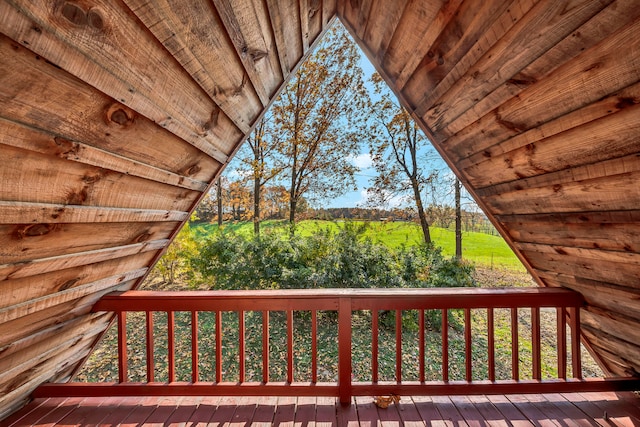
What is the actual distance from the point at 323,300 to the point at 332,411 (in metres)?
0.73

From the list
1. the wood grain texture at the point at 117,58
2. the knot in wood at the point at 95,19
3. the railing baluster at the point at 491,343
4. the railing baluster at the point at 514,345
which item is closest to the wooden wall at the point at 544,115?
the railing baluster at the point at 514,345

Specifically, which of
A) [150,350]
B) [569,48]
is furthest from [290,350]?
[569,48]

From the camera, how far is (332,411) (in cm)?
162

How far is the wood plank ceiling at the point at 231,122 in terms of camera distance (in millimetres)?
725

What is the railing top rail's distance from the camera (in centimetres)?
167

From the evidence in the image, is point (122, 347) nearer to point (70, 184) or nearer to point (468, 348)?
point (70, 184)

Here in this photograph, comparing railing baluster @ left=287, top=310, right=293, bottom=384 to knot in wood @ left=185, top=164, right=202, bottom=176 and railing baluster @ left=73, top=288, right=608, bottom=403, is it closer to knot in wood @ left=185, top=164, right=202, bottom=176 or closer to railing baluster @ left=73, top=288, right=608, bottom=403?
railing baluster @ left=73, top=288, right=608, bottom=403

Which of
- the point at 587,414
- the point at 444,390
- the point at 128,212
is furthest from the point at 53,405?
the point at 587,414

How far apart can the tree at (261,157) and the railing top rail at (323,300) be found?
3.43 meters

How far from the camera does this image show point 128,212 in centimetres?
118

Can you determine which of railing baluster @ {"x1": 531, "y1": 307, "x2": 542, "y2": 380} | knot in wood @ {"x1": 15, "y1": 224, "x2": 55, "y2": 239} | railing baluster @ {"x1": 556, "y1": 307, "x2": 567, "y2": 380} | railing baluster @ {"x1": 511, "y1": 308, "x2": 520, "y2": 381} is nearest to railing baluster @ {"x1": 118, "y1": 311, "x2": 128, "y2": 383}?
knot in wood @ {"x1": 15, "y1": 224, "x2": 55, "y2": 239}

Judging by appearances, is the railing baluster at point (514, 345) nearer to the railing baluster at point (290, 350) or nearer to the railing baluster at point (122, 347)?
the railing baluster at point (290, 350)

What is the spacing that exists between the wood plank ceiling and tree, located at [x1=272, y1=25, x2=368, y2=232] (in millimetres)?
3678

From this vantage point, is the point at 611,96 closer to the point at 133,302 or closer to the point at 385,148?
the point at 133,302
